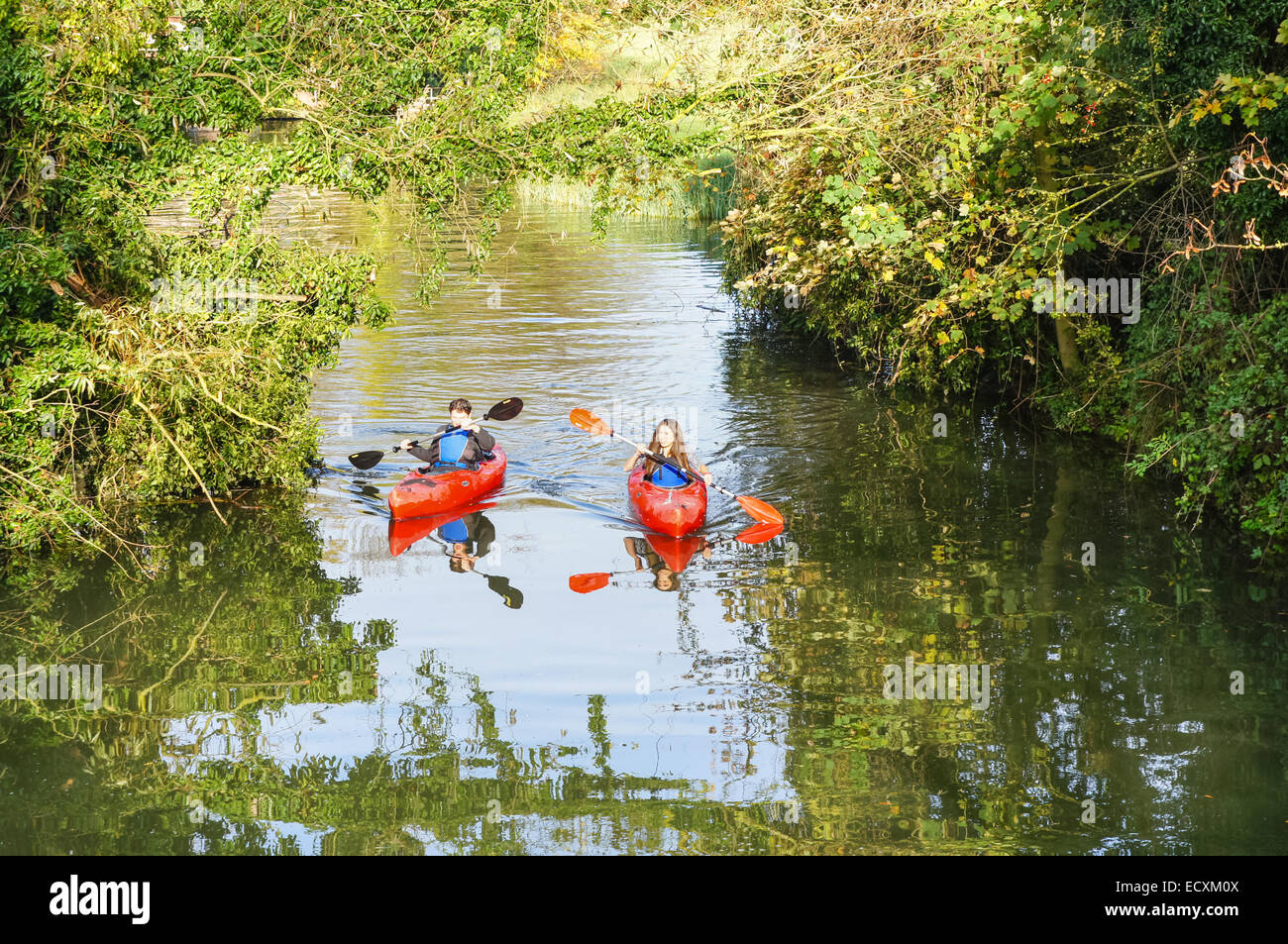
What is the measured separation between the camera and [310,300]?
12.4m

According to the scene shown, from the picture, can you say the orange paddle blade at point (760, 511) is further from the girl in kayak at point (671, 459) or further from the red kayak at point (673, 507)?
the girl in kayak at point (671, 459)

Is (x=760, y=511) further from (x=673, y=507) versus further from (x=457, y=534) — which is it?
(x=457, y=534)

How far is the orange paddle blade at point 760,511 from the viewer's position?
11328 mm

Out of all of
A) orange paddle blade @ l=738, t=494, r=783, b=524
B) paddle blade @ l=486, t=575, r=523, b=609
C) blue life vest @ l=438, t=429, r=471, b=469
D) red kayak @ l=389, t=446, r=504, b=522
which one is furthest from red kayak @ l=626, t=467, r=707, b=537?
blue life vest @ l=438, t=429, r=471, b=469

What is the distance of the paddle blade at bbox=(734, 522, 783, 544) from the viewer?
1116 centimetres

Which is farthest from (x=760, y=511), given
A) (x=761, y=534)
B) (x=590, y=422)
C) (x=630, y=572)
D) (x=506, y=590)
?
(x=506, y=590)

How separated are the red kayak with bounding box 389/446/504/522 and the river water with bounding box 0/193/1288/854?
31 cm

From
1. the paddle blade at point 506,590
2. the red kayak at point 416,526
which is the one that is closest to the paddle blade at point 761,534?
the paddle blade at point 506,590

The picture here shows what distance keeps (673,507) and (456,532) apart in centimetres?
218

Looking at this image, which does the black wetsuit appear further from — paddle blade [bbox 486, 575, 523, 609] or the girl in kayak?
paddle blade [bbox 486, 575, 523, 609]

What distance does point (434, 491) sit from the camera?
1192cm

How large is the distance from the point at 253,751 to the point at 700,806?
272 centimetres

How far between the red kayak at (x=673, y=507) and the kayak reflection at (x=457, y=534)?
1482 millimetres

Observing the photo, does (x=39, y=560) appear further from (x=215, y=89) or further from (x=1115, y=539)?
(x=1115, y=539)
